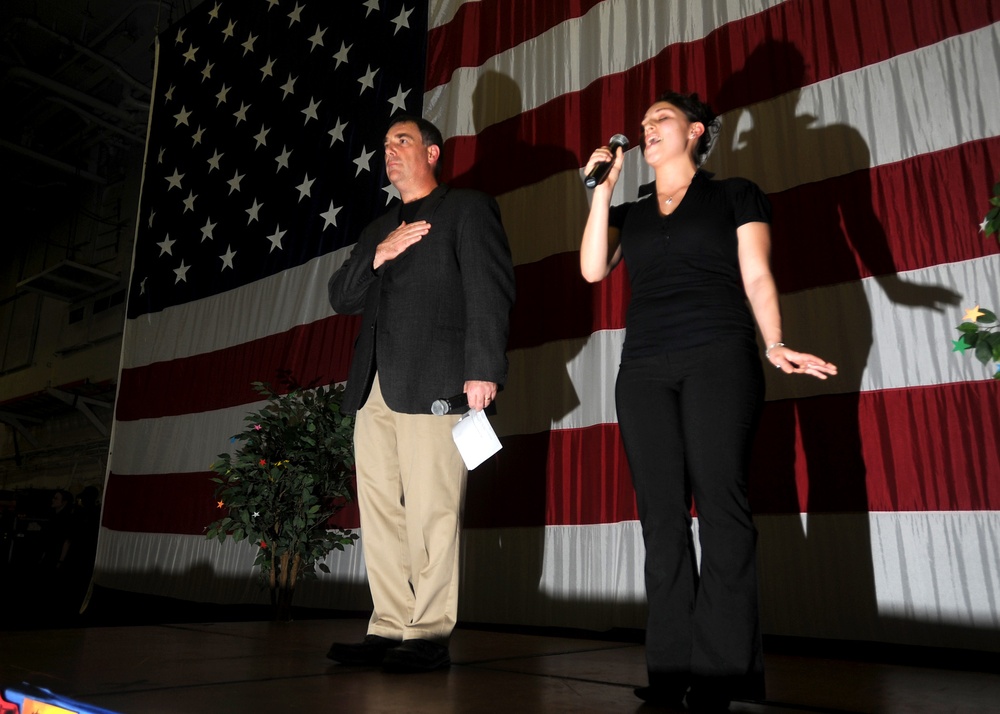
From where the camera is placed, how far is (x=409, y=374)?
6.02 ft

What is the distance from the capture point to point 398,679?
1.60 m

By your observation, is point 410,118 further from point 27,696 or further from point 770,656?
point 770,656

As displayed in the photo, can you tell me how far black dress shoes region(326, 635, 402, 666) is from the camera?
1798mm

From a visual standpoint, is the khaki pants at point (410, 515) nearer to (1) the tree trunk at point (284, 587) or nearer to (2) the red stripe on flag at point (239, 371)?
(1) the tree trunk at point (284, 587)

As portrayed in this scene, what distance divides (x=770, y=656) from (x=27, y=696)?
171 cm

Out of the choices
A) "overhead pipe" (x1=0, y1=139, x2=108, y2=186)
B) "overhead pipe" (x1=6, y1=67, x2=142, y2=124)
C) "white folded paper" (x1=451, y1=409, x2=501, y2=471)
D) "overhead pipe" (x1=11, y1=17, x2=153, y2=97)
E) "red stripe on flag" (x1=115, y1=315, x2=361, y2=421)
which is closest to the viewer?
"white folded paper" (x1=451, y1=409, x2=501, y2=471)

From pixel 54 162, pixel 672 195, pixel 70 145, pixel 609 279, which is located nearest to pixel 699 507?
pixel 672 195

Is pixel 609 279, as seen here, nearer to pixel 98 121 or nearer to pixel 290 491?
pixel 290 491

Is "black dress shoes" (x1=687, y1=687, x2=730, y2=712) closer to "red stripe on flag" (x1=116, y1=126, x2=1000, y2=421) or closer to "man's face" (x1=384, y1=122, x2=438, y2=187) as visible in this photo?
"man's face" (x1=384, y1=122, x2=438, y2=187)

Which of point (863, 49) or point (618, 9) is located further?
point (618, 9)

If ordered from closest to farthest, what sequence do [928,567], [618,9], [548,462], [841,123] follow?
1. [928,567]
2. [841,123]
3. [548,462]
4. [618,9]

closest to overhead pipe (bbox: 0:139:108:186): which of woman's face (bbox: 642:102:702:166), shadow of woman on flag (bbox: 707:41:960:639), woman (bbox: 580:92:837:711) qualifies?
shadow of woman on flag (bbox: 707:41:960:639)

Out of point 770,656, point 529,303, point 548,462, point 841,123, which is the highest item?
point 841,123

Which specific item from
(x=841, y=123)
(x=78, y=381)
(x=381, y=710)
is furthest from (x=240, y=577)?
(x=78, y=381)
